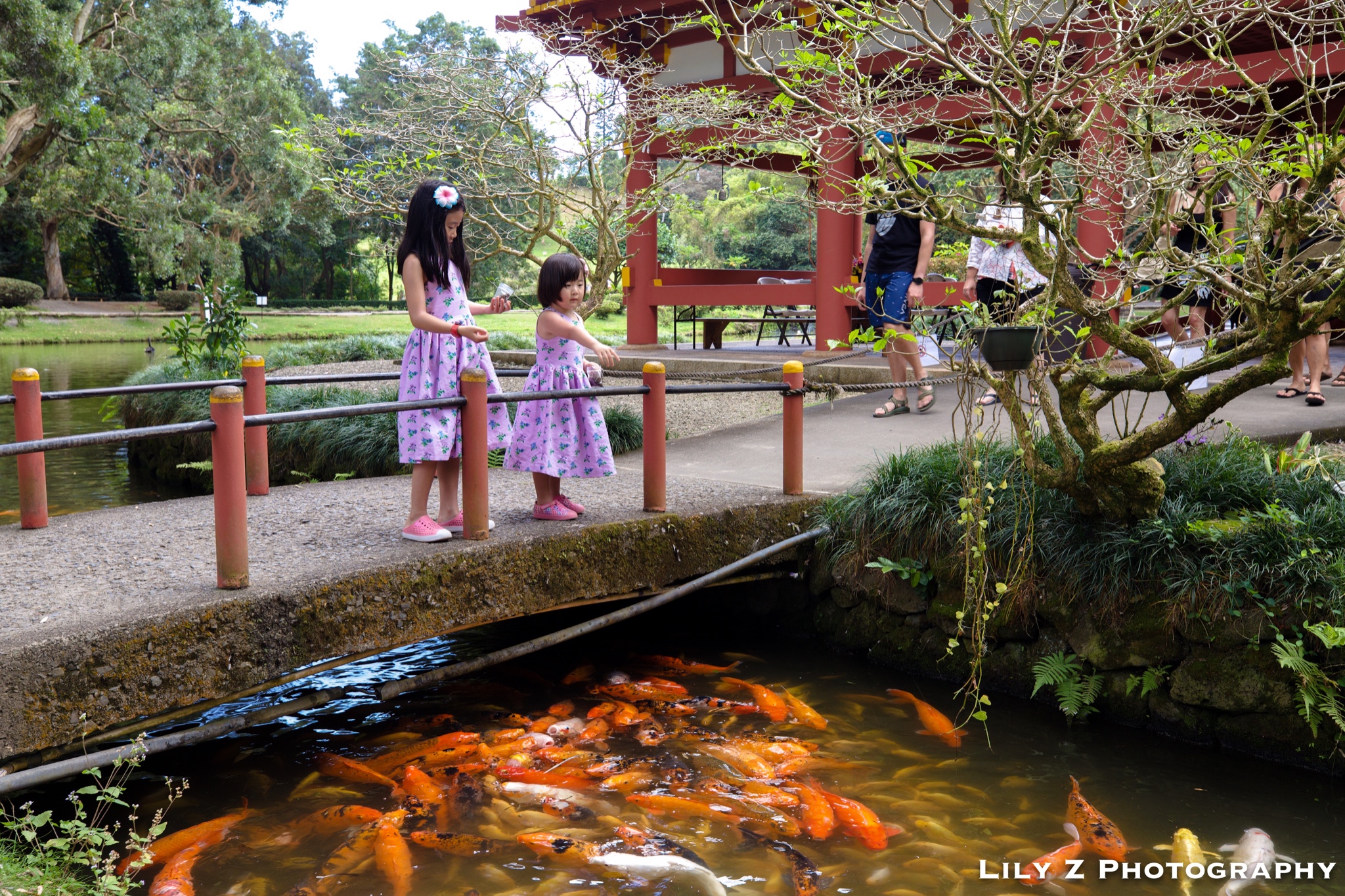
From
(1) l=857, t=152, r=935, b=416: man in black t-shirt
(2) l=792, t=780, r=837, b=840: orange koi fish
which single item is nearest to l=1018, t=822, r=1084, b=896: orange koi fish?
(2) l=792, t=780, r=837, b=840: orange koi fish

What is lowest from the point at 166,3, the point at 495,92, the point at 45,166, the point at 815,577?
the point at 815,577

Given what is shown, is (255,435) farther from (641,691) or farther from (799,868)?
(799,868)

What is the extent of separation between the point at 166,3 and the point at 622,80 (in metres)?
15.5

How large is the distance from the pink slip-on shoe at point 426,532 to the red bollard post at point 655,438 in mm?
1132

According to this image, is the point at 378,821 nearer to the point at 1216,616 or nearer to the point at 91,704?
the point at 91,704

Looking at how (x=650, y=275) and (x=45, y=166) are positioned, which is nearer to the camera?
(x=650, y=275)

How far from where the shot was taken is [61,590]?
12.8 ft

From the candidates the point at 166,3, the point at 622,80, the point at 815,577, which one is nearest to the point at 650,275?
the point at 622,80

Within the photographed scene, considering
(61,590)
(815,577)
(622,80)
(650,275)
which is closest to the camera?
(61,590)

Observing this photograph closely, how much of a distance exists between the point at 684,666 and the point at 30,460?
3383 millimetres

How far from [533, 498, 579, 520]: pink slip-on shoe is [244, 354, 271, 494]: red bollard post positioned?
6.04 ft

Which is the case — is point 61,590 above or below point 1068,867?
above

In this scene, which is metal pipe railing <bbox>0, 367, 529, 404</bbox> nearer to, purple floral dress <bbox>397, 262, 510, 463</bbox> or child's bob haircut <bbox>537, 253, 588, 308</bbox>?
purple floral dress <bbox>397, 262, 510, 463</bbox>

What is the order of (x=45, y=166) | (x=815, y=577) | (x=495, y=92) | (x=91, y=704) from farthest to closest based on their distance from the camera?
(x=45, y=166)
(x=495, y=92)
(x=815, y=577)
(x=91, y=704)
